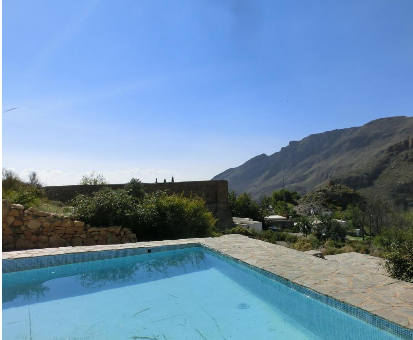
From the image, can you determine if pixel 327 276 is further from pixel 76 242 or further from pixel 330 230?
pixel 330 230

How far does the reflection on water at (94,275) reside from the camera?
214 inches

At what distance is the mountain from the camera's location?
42469 millimetres

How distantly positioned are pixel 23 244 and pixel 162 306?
16.4 ft

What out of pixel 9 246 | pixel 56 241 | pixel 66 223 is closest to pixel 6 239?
pixel 9 246

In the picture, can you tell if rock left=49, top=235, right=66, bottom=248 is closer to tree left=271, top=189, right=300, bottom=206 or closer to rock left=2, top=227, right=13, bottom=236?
rock left=2, top=227, right=13, bottom=236

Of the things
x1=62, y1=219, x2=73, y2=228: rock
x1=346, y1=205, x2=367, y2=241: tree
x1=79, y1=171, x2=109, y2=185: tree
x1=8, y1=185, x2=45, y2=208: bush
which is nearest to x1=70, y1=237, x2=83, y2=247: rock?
x1=62, y1=219, x2=73, y2=228: rock

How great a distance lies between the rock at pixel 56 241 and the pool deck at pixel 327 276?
1.18 m

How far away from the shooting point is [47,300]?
513 cm

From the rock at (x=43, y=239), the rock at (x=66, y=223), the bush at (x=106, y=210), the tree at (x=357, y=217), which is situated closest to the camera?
the rock at (x=43, y=239)

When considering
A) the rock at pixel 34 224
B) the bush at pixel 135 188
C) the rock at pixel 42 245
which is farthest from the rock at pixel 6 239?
the bush at pixel 135 188

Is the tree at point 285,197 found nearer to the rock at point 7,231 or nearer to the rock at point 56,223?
the rock at point 56,223

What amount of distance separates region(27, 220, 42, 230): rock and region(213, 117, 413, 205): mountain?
41.0 metres

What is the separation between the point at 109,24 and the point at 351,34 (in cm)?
919

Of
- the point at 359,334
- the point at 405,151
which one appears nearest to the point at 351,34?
the point at 359,334
